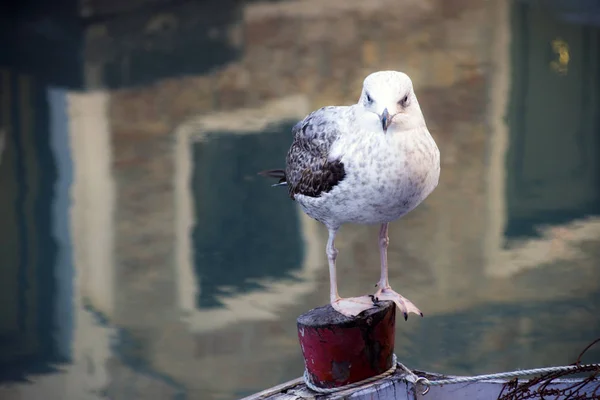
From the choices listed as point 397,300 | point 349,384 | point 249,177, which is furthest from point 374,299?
point 249,177

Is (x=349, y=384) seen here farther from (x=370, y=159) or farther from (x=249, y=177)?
(x=249, y=177)

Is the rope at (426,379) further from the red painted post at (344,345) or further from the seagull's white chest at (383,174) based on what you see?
the seagull's white chest at (383,174)

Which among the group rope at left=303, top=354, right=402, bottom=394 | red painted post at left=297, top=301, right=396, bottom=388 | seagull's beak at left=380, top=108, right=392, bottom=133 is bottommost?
rope at left=303, top=354, right=402, bottom=394

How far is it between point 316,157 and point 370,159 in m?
0.23

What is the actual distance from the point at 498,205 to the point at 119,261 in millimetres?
2466

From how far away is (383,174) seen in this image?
2053 mm

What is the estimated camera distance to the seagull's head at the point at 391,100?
6.56 ft

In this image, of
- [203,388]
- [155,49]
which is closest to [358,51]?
[155,49]

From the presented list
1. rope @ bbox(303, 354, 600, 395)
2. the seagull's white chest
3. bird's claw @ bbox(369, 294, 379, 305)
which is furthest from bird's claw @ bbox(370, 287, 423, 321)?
the seagull's white chest

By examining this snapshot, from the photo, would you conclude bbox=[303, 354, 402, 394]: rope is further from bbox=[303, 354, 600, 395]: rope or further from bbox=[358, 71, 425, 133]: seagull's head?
bbox=[358, 71, 425, 133]: seagull's head

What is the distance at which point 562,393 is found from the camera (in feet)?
6.98

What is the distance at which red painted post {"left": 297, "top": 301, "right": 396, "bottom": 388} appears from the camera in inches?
88.0

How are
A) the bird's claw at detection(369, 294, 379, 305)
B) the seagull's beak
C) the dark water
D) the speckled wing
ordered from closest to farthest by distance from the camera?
the seagull's beak < the speckled wing < the bird's claw at detection(369, 294, 379, 305) < the dark water

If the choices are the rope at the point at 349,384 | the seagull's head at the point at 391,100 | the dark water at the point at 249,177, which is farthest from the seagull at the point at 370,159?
the dark water at the point at 249,177
